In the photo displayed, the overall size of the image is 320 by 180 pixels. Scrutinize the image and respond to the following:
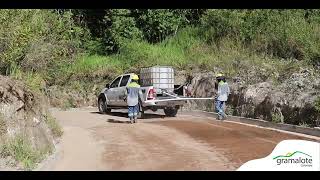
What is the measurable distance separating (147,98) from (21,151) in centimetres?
1082

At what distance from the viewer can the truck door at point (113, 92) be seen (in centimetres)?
2316

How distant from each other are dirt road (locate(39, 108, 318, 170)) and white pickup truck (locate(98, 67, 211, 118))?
1.44 metres

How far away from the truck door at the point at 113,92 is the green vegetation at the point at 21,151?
496 inches

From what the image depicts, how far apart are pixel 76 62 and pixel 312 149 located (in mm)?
25901

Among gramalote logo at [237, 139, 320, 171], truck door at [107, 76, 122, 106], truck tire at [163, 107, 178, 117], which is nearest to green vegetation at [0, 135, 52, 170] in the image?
gramalote logo at [237, 139, 320, 171]

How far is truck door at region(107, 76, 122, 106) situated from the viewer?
23.2 m

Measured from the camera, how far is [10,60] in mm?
14742

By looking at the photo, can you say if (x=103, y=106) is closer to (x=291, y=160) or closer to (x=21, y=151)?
(x=21, y=151)

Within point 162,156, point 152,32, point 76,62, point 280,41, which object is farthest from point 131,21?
point 162,156

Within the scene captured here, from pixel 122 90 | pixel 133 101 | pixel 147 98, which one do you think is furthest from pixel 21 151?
pixel 122 90

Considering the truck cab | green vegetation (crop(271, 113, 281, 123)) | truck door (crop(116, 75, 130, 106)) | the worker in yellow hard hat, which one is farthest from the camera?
truck door (crop(116, 75, 130, 106))

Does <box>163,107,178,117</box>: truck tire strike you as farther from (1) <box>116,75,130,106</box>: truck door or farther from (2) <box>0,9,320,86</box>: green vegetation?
(2) <box>0,9,320,86</box>: green vegetation

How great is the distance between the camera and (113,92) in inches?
915

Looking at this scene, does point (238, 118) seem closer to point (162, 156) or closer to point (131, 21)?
point (162, 156)
